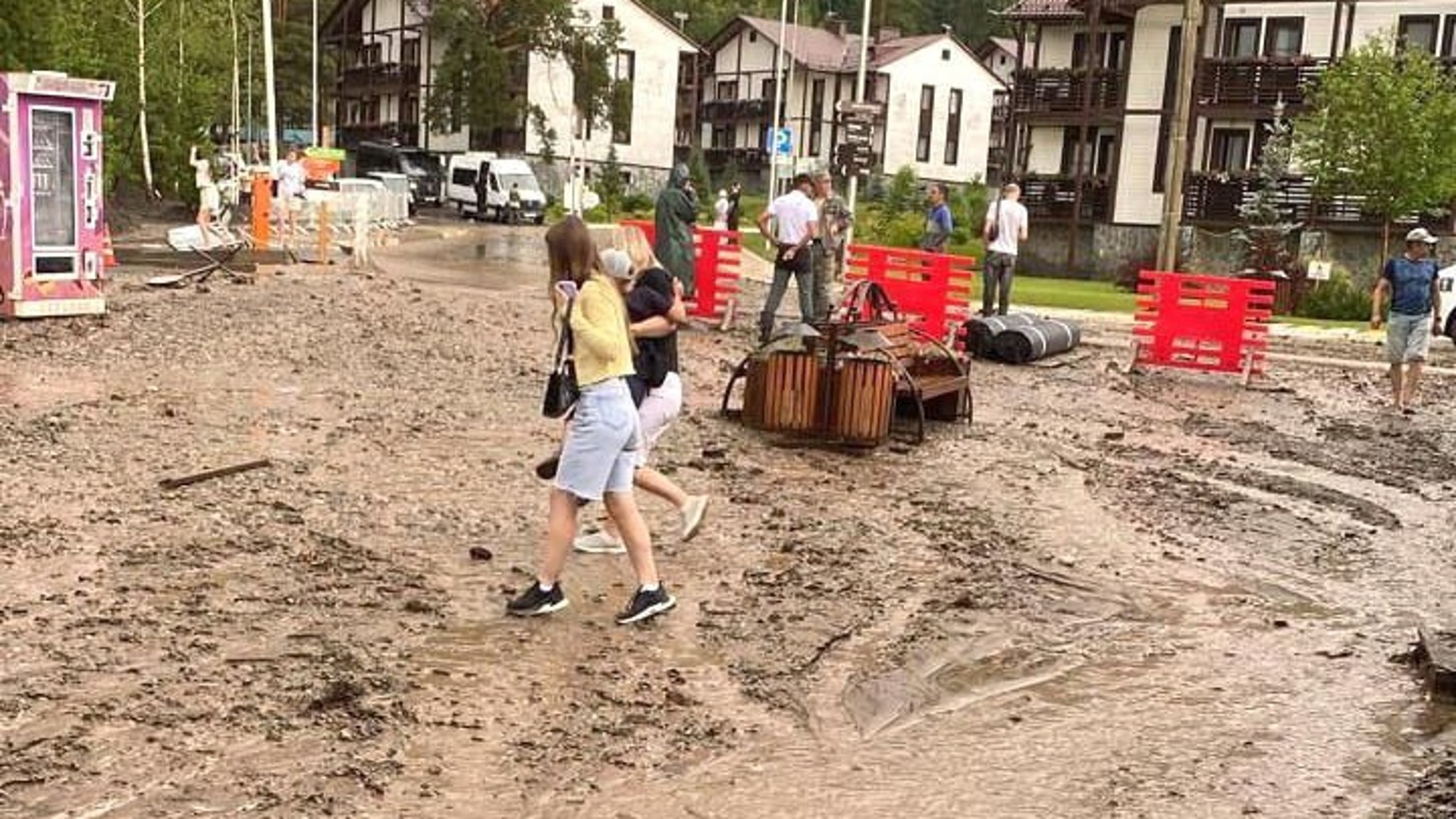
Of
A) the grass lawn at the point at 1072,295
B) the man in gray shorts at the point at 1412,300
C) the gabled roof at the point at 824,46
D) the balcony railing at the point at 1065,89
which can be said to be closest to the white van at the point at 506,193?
the balcony railing at the point at 1065,89

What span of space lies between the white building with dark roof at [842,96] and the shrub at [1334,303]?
40773 millimetres

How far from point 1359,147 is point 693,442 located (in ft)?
80.3

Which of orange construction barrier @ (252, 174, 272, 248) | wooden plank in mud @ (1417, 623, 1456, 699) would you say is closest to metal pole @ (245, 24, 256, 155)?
orange construction barrier @ (252, 174, 272, 248)

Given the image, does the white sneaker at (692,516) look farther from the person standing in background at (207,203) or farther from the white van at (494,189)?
the white van at (494,189)

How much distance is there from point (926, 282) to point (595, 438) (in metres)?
12.0

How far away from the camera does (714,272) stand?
19.1 meters

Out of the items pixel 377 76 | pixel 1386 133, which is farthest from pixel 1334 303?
pixel 377 76

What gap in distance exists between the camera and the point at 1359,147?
30703mm

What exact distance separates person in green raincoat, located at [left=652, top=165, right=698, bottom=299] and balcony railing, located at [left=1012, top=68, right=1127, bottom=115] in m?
28.2

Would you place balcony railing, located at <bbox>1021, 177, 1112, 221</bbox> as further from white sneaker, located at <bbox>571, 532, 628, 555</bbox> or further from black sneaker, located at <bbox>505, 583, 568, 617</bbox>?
black sneaker, located at <bbox>505, 583, 568, 617</bbox>

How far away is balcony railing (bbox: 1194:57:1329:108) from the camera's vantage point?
3778 cm

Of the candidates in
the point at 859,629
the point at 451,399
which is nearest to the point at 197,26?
the point at 451,399

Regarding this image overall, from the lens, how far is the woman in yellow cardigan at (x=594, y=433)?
625 centimetres

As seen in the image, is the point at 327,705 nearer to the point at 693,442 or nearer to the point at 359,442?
the point at 359,442
